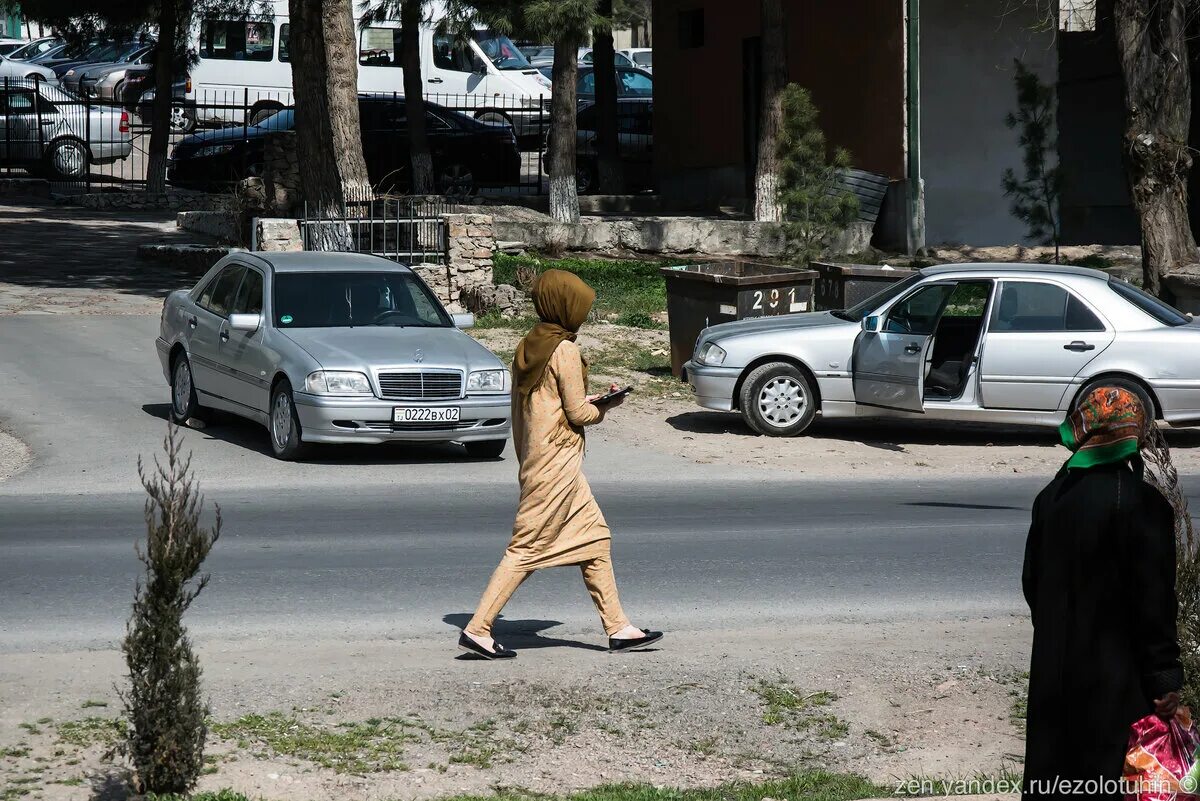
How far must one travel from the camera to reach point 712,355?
45.1 ft

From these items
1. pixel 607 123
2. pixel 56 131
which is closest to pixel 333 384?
pixel 607 123

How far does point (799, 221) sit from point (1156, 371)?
7.23 m

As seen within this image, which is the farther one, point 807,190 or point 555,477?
point 807,190

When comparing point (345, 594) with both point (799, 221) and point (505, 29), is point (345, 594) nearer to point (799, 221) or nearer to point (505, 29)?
point (799, 221)

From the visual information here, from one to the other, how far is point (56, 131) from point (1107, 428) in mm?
31980

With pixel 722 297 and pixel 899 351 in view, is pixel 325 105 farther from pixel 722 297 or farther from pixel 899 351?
pixel 899 351

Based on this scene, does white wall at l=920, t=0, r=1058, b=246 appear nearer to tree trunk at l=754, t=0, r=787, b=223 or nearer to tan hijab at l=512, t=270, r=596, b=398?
tree trunk at l=754, t=0, r=787, b=223

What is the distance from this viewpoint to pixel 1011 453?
1343 cm

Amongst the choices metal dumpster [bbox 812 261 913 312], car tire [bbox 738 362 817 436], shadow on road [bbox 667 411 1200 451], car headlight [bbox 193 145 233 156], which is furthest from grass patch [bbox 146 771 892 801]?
car headlight [bbox 193 145 233 156]

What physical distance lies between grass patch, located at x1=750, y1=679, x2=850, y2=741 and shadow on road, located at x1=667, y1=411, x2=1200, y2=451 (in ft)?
24.6

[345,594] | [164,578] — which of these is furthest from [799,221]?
[164,578]

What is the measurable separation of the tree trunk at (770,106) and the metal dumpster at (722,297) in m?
A: 8.69

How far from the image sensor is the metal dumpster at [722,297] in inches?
605

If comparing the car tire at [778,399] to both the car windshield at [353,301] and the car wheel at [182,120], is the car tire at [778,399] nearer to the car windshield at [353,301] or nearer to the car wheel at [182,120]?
the car windshield at [353,301]
